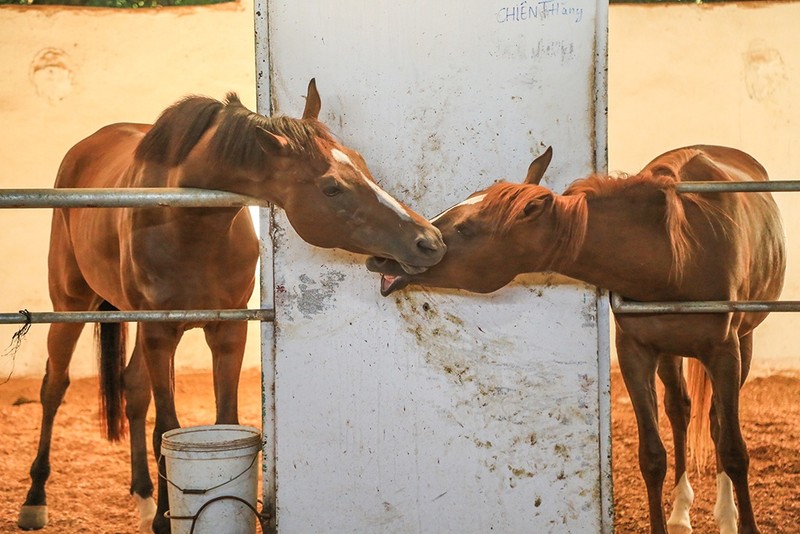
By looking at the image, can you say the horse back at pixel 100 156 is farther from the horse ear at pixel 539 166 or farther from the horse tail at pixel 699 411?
the horse tail at pixel 699 411

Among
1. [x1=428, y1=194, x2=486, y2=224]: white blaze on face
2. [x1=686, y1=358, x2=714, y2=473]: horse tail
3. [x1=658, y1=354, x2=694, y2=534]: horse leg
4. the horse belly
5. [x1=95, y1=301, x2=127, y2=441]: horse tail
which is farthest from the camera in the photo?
[x1=95, y1=301, x2=127, y2=441]: horse tail

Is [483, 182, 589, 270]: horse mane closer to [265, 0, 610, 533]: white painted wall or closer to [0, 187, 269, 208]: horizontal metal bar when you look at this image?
[265, 0, 610, 533]: white painted wall

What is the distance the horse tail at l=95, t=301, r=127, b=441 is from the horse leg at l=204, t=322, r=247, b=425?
968mm

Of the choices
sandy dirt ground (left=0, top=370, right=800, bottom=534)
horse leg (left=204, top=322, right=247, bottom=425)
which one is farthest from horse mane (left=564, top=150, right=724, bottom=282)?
horse leg (left=204, top=322, right=247, bottom=425)

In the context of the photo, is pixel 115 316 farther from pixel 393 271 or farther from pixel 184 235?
pixel 184 235

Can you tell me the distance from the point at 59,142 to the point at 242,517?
464cm

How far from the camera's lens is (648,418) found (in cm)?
313

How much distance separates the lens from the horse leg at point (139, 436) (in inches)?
146

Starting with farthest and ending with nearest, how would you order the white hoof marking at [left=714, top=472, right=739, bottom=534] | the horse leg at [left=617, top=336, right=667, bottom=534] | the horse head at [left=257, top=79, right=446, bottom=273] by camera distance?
the white hoof marking at [left=714, top=472, right=739, bottom=534], the horse leg at [left=617, top=336, right=667, bottom=534], the horse head at [left=257, top=79, right=446, bottom=273]

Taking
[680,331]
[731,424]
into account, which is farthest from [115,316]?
[731,424]

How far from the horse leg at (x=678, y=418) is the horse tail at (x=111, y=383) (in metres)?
2.60

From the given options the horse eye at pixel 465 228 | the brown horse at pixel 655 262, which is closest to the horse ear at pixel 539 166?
the brown horse at pixel 655 262

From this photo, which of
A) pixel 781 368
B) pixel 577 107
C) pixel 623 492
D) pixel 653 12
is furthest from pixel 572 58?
pixel 781 368

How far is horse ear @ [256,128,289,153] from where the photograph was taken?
7.85 feet
